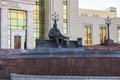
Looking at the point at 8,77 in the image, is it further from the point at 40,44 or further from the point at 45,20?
the point at 45,20

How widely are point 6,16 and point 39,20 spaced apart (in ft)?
34.1

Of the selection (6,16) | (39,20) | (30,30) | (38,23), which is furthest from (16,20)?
(39,20)

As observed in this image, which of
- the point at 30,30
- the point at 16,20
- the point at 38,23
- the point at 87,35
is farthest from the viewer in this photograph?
the point at 87,35

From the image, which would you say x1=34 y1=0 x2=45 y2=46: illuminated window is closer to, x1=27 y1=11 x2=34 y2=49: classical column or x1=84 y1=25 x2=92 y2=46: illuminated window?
x1=27 y1=11 x2=34 y2=49: classical column

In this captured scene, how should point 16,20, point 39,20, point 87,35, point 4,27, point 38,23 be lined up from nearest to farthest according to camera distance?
point 4,27 < point 16,20 < point 38,23 < point 39,20 < point 87,35

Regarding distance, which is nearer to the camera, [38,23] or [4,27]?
[4,27]

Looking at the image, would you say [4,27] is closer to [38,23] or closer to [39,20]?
[38,23]

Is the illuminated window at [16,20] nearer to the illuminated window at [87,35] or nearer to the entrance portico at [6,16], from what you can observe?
the entrance portico at [6,16]

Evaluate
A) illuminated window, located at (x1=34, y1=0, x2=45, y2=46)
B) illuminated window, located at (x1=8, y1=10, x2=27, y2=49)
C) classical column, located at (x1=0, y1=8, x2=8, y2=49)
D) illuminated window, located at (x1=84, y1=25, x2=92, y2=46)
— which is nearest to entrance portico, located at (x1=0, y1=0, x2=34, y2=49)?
classical column, located at (x1=0, y1=8, x2=8, y2=49)

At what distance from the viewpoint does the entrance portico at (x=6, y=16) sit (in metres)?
51.8

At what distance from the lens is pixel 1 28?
5178 cm

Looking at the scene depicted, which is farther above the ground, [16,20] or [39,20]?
[39,20]

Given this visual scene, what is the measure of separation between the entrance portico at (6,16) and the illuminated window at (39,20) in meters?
4.49

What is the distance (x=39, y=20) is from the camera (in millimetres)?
61750
